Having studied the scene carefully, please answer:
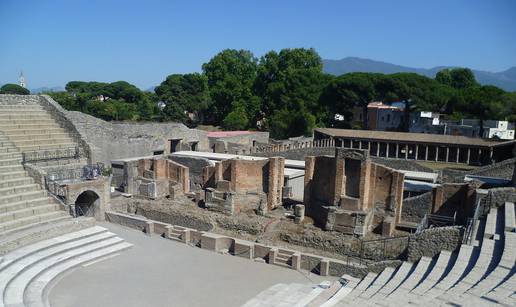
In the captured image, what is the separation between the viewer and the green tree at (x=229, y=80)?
58.4 meters

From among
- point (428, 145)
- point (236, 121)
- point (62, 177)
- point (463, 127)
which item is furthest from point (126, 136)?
point (463, 127)

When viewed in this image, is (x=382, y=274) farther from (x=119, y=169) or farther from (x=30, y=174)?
(x=119, y=169)

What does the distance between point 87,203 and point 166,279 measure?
728 centimetres

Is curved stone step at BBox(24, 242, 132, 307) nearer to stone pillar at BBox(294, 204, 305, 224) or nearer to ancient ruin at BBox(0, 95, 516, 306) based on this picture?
ancient ruin at BBox(0, 95, 516, 306)

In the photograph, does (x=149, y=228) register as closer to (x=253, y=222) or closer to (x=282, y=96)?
(x=253, y=222)

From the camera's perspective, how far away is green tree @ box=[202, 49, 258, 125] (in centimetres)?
5844

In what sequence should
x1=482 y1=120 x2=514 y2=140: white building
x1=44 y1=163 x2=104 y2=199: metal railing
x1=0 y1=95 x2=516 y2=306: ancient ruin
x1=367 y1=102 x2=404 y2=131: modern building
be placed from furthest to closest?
1. x1=367 y1=102 x2=404 y2=131: modern building
2. x1=482 y1=120 x2=514 y2=140: white building
3. x1=44 y1=163 x2=104 y2=199: metal railing
4. x1=0 y1=95 x2=516 y2=306: ancient ruin

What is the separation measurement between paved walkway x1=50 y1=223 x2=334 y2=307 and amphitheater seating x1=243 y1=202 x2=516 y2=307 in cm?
109

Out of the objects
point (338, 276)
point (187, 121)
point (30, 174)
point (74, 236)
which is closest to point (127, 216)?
point (74, 236)

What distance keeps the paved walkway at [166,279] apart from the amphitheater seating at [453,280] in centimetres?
109

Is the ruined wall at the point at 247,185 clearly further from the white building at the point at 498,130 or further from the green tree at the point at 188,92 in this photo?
the green tree at the point at 188,92

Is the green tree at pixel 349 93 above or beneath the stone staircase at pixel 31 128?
above

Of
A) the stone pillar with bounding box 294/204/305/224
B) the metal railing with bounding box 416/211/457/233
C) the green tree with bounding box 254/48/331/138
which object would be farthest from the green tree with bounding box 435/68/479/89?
the stone pillar with bounding box 294/204/305/224

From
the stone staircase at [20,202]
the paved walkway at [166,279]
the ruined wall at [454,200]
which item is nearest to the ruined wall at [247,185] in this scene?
the paved walkway at [166,279]
